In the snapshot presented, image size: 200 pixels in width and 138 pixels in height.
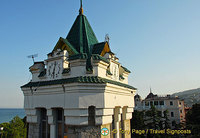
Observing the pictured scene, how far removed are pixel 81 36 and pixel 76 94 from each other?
3934 mm

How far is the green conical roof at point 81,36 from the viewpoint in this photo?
8.44 m

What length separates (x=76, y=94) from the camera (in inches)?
250

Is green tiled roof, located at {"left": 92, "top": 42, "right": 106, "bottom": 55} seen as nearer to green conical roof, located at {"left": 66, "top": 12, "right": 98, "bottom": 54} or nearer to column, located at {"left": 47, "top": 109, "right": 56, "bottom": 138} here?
green conical roof, located at {"left": 66, "top": 12, "right": 98, "bottom": 54}

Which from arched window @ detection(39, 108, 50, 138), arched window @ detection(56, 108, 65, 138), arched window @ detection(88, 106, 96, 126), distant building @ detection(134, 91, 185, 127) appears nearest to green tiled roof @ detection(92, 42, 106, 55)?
arched window @ detection(88, 106, 96, 126)

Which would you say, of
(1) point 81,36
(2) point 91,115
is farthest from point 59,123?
(1) point 81,36

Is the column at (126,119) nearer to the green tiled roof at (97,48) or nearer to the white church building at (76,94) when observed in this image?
the white church building at (76,94)

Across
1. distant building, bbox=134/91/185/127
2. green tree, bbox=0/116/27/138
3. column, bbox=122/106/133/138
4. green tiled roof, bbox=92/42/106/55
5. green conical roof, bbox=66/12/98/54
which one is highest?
green conical roof, bbox=66/12/98/54

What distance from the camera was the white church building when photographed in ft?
20.8

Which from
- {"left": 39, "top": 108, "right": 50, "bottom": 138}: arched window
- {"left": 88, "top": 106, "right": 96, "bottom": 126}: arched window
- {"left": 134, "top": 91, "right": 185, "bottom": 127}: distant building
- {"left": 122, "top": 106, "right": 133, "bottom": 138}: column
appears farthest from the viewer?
{"left": 134, "top": 91, "right": 185, "bottom": 127}: distant building

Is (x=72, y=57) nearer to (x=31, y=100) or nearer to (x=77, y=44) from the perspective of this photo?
(x=77, y=44)

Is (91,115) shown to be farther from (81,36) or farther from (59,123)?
(81,36)

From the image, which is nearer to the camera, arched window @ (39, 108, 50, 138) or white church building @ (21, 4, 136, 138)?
white church building @ (21, 4, 136, 138)

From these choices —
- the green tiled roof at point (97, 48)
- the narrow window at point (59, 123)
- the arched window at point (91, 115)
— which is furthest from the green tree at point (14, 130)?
Answer: the arched window at point (91, 115)

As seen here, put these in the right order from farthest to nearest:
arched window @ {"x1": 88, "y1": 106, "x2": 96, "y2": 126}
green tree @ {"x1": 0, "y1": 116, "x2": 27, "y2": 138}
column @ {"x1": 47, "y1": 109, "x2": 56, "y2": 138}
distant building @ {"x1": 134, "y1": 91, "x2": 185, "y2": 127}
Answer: distant building @ {"x1": 134, "y1": 91, "x2": 185, "y2": 127} < green tree @ {"x1": 0, "y1": 116, "x2": 27, "y2": 138} < column @ {"x1": 47, "y1": 109, "x2": 56, "y2": 138} < arched window @ {"x1": 88, "y1": 106, "x2": 96, "y2": 126}
